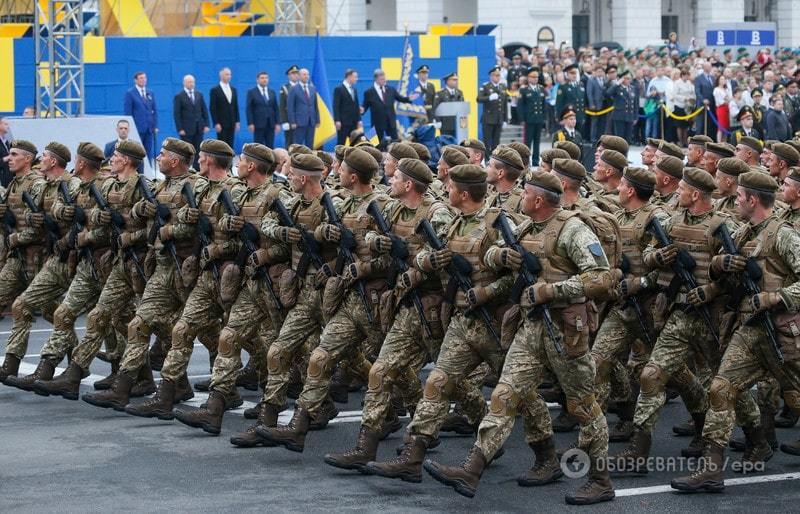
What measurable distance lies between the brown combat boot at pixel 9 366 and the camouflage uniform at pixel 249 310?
2242 mm

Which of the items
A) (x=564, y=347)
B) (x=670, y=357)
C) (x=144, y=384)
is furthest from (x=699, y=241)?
(x=144, y=384)

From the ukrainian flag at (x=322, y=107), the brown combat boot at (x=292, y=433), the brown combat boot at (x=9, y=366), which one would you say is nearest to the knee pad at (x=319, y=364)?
the brown combat boot at (x=292, y=433)

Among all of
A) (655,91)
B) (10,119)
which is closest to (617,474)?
(10,119)

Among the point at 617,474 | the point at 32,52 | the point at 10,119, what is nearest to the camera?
the point at 617,474

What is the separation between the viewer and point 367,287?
10.3 metres

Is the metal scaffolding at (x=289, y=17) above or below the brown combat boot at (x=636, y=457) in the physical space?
above

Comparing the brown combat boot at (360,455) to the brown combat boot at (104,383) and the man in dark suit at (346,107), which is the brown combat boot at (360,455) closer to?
the brown combat boot at (104,383)

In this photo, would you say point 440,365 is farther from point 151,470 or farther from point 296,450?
point 151,470

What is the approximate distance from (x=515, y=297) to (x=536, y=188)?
2.17ft

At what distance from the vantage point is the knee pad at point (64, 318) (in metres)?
12.1

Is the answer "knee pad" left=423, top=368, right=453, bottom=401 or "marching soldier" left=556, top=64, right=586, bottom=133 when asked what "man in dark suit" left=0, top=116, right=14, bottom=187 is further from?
"marching soldier" left=556, top=64, right=586, bottom=133

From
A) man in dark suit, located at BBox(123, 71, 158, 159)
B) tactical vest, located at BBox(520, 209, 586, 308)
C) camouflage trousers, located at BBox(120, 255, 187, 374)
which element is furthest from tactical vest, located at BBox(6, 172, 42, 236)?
man in dark suit, located at BBox(123, 71, 158, 159)

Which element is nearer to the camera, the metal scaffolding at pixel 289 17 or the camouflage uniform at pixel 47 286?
the camouflage uniform at pixel 47 286

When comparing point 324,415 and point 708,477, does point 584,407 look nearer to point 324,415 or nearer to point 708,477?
point 708,477
